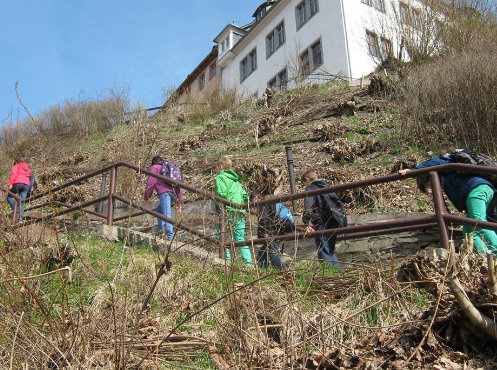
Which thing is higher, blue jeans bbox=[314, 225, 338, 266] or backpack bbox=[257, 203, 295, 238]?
backpack bbox=[257, 203, 295, 238]

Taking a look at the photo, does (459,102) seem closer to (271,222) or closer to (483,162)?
(483,162)

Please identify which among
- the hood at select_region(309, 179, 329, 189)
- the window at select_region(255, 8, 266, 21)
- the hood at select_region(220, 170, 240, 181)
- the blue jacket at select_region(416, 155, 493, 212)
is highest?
the window at select_region(255, 8, 266, 21)

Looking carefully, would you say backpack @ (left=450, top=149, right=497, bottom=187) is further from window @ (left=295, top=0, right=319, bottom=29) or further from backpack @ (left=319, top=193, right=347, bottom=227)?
window @ (left=295, top=0, right=319, bottom=29)

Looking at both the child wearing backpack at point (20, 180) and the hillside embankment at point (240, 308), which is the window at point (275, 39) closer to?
the hillside embankment at point (240, 308)

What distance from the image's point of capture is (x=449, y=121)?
1002 cm

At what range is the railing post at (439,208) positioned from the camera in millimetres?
4168

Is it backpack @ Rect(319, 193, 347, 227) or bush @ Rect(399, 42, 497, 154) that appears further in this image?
bush @ Rect(399, 42, 497, 154)

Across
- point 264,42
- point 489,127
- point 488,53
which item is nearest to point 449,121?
point 489,127

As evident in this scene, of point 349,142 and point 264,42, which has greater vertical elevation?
point 264,42

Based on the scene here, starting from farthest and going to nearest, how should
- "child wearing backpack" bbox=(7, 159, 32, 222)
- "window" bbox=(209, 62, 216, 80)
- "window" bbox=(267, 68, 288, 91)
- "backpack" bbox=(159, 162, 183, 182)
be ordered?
1. "window" bbox=(209, 62, 216, 80)
2. "window" bbox=(267, 68, 288, 91)
3. "child wearing backpack" bbox=(7, 159, 32, 222)
4. "backpack" bbox=(159, 162, 183, 182)

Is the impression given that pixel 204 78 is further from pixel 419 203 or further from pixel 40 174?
pixel 419 203

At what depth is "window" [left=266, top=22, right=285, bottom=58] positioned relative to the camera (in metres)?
27.1

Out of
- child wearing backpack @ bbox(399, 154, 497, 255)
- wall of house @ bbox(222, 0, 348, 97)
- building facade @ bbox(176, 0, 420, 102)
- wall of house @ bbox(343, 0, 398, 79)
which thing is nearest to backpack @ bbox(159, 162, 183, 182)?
child wearing backpack @ bbox(399, 154, 497, 255)

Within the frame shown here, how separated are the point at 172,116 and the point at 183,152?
162 inches
